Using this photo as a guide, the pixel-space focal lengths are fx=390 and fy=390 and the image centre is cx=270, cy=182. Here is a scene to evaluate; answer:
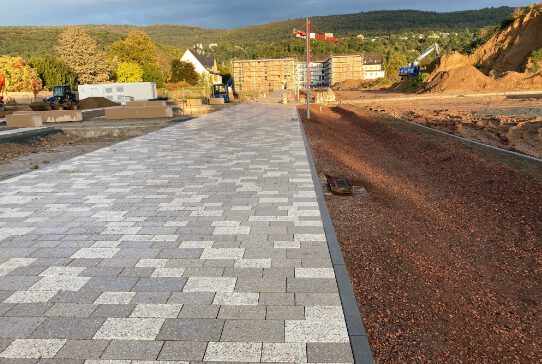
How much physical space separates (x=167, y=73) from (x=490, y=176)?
8544 cm

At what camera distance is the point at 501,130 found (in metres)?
17.4

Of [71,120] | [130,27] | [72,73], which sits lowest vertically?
[71,120]

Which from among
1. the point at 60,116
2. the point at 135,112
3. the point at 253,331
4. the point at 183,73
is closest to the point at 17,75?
the point at 183,73

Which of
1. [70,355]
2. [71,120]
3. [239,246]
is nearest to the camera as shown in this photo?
[70,355]

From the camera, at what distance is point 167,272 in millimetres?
4445

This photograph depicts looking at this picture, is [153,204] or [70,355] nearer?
[70,355]

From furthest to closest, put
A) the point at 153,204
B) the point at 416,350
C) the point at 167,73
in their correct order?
the point at 167,73 < the point at 153,204 < the point at 416,350

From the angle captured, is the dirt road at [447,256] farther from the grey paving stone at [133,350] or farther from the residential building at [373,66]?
the residential building at [373,66]

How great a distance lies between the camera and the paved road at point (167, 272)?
3.22m

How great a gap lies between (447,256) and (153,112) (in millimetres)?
23839

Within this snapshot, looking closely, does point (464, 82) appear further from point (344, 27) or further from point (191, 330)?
point (344, 27)

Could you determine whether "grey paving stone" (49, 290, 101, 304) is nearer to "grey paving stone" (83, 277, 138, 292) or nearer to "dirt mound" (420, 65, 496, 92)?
"grey paving stone" (83, 277, 138, 292)

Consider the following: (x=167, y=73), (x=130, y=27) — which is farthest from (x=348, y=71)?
(x=130, y=27)

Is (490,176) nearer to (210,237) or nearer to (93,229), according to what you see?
(210,237)
